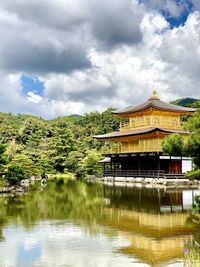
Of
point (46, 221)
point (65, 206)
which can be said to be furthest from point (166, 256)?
point (65, 206)

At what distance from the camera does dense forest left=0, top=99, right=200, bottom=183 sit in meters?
29.3

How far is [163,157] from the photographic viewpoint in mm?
41469

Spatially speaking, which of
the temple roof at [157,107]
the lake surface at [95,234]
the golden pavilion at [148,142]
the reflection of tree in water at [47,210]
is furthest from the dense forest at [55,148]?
the temple roof at [157,107]

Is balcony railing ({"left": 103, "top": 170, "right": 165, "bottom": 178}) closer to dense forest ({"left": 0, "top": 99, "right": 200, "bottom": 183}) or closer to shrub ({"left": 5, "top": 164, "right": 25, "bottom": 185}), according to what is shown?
dense forest ({"left": 0, "top": 99, "right": 200, "bottom": 183})

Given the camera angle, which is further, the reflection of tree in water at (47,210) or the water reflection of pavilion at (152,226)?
the reflection of tree in water at (47,210)

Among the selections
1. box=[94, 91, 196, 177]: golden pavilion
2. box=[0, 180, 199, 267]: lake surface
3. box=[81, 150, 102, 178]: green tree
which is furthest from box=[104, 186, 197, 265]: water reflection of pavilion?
box=[81, 150, 102, 178]: green tree

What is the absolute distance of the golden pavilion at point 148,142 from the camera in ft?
138

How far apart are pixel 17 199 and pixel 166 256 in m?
15.2

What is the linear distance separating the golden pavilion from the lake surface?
20935 millimetres

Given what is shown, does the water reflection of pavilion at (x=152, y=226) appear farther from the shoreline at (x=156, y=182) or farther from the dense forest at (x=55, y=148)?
the shoreline at (x=156, y=182)

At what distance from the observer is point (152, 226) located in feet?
48.6

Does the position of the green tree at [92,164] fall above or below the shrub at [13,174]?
above

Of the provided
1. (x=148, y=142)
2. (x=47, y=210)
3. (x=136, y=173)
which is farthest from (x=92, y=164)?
(x=47, y=210)

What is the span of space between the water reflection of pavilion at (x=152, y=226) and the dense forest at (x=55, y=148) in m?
2.73
